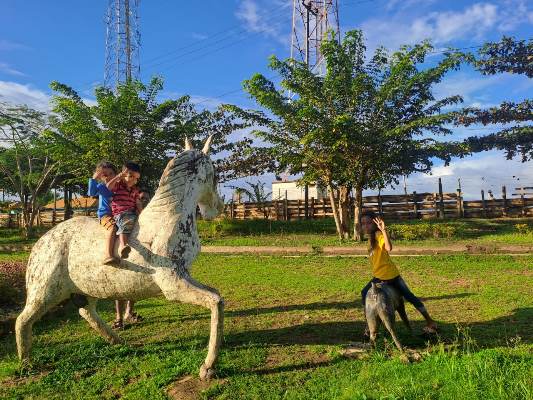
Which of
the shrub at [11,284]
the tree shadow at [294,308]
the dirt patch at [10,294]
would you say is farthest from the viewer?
→ the shrub at [11,284]

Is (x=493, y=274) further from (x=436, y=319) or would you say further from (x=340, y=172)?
(x=340, y=172)

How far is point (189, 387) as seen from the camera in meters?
4.00

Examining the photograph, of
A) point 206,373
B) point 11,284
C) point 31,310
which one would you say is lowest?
point 206,373

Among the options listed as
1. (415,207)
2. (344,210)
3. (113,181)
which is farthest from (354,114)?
(113,181)

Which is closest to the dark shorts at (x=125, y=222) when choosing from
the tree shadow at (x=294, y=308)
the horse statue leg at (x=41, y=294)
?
the horse statue leg at (x=41, y=294)

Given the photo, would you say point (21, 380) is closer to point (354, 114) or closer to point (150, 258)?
point (150, 258)

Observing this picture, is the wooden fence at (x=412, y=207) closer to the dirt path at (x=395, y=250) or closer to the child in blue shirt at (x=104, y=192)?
the dirt path at (x=395, y=250)

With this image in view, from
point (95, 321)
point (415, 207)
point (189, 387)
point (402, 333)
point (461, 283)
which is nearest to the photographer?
point (189, 387)

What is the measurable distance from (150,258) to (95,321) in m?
1.58

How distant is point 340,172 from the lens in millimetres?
17406

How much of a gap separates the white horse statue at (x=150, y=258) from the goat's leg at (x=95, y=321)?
0.45 metres

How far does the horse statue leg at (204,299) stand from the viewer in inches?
159

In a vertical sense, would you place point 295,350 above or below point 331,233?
below

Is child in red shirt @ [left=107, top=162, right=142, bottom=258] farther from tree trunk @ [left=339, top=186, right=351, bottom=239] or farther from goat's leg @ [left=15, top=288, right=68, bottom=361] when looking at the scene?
tree trunk @ [left=339, top=186, right=351, bottom=239]
